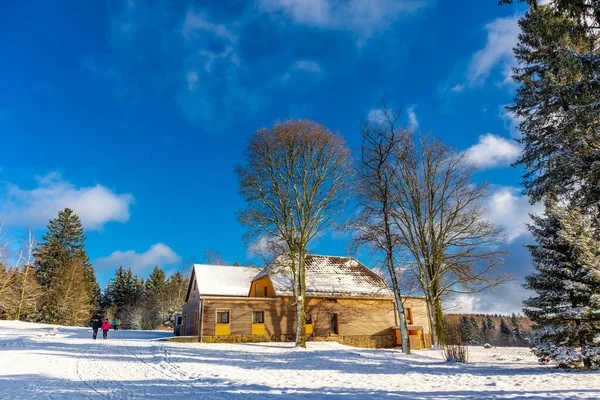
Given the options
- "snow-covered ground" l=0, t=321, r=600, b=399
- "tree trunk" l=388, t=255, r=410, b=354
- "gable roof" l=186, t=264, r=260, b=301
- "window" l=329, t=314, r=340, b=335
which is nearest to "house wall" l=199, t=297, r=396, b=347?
"window" l=329, t=314, r=340, b=335

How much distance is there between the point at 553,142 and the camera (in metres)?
11.3

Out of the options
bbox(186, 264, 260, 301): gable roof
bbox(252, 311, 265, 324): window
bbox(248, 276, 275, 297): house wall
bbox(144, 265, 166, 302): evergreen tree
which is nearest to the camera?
bbox(252, 311, 265, 324): window

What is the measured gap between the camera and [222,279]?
107 feet

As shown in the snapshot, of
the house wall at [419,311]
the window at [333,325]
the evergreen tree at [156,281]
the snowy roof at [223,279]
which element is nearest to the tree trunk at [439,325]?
the window at [333,325]

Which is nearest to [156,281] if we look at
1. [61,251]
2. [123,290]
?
[123,290]

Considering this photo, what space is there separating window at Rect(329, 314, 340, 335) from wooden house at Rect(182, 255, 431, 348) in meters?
0.07

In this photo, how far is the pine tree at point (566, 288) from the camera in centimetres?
1166

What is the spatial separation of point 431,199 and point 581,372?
40.3 feet

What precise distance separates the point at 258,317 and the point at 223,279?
6764 millimetres

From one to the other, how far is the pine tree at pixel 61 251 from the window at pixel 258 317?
37853 millimetres

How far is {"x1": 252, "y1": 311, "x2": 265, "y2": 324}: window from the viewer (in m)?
27.1

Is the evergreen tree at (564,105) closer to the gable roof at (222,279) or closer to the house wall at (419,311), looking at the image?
the house wall at (419,311)

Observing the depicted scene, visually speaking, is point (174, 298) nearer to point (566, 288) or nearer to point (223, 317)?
point (223, 317)

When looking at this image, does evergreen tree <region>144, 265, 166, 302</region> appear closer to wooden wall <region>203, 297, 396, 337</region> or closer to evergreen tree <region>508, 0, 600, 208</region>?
wooden wall <region>203, 297, 396, 337</region>
